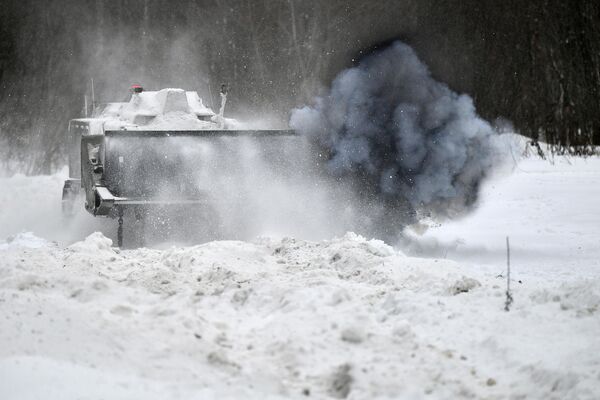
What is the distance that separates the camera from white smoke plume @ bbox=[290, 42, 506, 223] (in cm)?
1045

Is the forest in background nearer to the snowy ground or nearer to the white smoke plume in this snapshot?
the white smoke plume

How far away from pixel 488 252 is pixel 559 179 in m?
9.20

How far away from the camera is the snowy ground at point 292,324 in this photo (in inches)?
165

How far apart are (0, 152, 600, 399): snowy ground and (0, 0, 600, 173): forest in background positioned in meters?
5.12

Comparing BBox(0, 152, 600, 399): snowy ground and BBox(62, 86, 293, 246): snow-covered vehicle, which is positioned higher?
BBox(62, 86, 293, 246): snow-covered vehicle

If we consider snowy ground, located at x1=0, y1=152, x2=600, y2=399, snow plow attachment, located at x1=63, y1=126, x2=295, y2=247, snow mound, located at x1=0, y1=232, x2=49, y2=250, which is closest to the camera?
snowy ground, located at x1=0, y1=152, x2=600, y2=399

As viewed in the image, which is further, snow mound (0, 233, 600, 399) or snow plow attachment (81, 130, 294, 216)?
snow plow attachment (81, 130, 294, 216)

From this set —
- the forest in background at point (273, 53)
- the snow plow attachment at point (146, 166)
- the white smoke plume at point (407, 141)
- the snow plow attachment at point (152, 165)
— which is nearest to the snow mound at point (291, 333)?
the snow plow attachment at point (152, 165)

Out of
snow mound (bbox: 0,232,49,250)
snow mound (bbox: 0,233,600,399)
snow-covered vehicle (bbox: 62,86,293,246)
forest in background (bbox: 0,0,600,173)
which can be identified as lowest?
snow mound (bbox: 0,233,600,399)

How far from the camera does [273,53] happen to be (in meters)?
24.6

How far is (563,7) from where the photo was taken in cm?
1490

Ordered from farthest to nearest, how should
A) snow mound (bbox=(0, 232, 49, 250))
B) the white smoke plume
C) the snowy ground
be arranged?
→ the white smoke plume, snow mound (bbox=(0, 232, 49, 250)), the snowy ground

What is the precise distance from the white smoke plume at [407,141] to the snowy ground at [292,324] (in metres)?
2.01

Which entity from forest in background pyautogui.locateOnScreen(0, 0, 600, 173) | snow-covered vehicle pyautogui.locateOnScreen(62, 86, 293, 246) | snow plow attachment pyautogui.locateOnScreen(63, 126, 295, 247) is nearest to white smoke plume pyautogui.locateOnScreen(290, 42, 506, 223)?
snow-covered vehicle pyautogui.locateOnScreen(62, 86, 293, 246)
